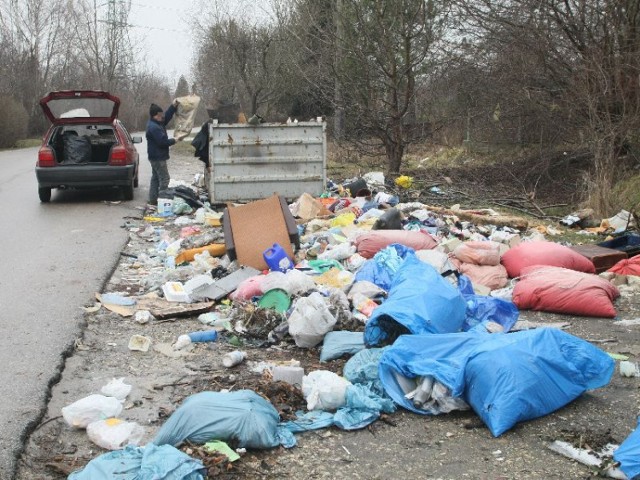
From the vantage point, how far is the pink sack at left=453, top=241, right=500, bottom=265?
24.3 feet

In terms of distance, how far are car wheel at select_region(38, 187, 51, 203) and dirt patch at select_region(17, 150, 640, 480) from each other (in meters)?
8.02

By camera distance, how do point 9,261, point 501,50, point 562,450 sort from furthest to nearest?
point 501,50 < point 9,261 < point 562,450

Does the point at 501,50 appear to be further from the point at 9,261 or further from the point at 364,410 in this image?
the point at 364,410

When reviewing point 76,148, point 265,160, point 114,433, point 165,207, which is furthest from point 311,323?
point 76,148

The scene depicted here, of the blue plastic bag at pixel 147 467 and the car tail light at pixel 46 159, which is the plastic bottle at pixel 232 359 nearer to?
the blue plastic bag at pixel 147 467

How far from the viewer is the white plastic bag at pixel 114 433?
378 centimetres

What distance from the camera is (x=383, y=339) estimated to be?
512cm

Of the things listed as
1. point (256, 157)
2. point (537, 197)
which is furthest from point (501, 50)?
point (256, 157)

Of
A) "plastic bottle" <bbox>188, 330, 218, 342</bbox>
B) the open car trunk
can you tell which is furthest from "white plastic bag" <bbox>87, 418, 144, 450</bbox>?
the open car trunk

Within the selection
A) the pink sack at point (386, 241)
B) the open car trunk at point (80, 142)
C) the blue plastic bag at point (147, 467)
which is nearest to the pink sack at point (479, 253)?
the pink sack at point (386, 241)

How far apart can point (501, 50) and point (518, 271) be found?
30.1 feet

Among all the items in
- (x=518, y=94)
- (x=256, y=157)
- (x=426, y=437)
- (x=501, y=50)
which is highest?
(x=501, y=50)

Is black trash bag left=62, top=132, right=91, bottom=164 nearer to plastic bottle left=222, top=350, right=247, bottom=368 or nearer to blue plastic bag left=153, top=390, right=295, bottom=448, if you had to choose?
plastic bottle left=222, top=350, right=247, bottom=368

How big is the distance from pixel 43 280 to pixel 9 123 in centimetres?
2825
